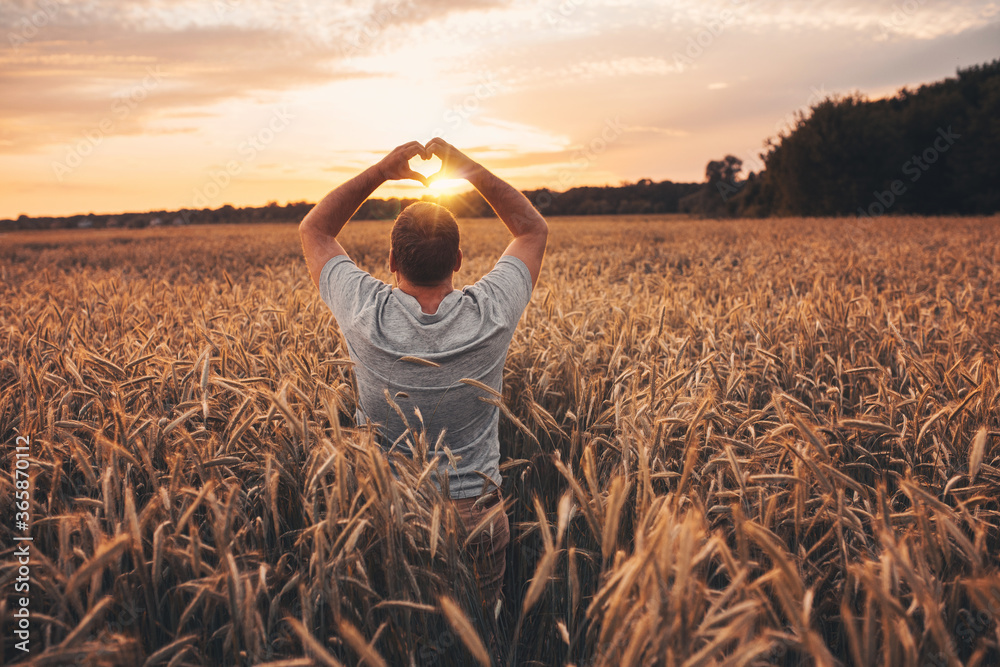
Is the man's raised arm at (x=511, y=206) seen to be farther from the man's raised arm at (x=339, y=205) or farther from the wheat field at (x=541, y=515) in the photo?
the wheat field at (x=541, y=515)

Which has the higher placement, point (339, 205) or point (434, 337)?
point (339, 205)

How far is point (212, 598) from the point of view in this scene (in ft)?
3.49

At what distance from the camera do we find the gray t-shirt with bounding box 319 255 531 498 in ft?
5.77

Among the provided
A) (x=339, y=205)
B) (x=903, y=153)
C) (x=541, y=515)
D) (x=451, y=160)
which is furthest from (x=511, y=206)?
(x=903, y=153)

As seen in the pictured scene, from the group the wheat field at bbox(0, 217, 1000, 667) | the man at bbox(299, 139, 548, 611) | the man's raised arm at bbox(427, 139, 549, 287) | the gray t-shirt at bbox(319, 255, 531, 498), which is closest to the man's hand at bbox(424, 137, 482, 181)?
the man's raised arm at bbox(427, 139, 549, 287)

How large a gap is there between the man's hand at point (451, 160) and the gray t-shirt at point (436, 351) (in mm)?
586

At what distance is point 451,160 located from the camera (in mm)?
2236

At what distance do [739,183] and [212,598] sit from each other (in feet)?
209

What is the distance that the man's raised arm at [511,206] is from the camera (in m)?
2.14

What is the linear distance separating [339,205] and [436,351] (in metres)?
0.83

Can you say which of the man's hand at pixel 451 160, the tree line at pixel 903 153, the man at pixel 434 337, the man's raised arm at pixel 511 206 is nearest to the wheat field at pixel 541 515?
the man at pixel 434 337

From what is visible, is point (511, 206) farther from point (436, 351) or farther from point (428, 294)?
point (436, 351)

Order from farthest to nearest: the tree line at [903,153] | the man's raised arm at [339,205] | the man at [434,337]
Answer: the tree line at [903,153] → the man's raised arm at [339,205] → the man at [434,337]

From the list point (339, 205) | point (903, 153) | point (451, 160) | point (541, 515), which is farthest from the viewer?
point (903, 153)
